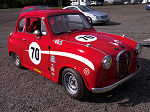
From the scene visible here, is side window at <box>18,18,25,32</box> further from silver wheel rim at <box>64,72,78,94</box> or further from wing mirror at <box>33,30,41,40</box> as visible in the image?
silver wheel rim at <box>64,72,78,94</box>

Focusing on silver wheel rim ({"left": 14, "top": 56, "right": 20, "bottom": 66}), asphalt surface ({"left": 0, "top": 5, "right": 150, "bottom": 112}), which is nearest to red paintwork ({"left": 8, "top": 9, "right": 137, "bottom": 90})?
asphalt surface ({"left": 0, "top": 5, "right": 150, "bottom": 112})

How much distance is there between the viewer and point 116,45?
11.7 ft

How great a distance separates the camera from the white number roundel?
164 inches

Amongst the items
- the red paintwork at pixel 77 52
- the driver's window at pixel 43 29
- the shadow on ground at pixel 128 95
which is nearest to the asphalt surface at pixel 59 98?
the shadow on ground at pixel 128 95

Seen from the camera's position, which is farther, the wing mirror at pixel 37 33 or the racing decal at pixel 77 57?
the wing mirror at pixel 37 33

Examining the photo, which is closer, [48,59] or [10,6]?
[48,59]

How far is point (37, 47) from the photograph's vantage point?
4.18 metres

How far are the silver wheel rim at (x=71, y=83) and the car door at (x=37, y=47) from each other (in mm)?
608

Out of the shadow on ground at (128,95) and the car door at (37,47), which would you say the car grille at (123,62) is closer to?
the shadow on ground at (128,95)

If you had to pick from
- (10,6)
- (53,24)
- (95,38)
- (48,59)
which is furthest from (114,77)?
(10,6)

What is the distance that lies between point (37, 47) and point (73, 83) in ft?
4.42

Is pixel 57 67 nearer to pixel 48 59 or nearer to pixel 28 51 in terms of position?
pixel 48 59

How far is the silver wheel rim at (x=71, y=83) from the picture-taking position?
3.52 m

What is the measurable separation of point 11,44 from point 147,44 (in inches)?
213
